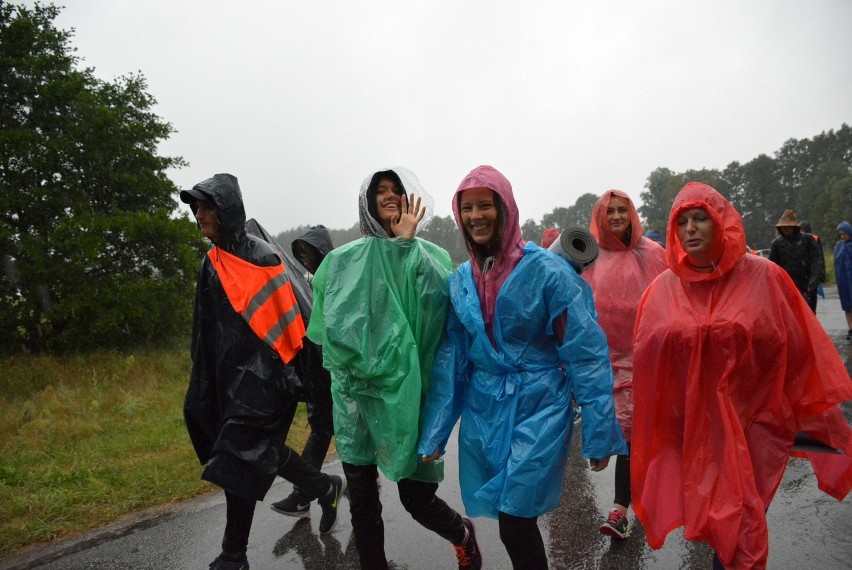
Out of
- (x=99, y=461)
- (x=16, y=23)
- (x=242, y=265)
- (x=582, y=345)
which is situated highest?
(x=16, y=23)

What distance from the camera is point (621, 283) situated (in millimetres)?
3301

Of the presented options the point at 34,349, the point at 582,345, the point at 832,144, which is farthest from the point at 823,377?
the point at 832,144

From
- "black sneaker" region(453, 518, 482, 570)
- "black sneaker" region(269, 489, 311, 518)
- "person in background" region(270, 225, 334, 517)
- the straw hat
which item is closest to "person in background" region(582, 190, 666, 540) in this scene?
"black sneaker" region(453, 518, 482, 570)

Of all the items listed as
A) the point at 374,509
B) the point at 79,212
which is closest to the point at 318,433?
the point at 374,509

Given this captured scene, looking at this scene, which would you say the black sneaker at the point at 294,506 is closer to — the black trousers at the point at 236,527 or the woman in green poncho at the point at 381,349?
the black trousers at the point at 236,527

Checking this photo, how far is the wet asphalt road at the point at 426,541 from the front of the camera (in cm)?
268

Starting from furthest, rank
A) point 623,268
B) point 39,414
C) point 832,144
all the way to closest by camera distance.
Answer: point 832,144 < point 39,414 < point 623,268

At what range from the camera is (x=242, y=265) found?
2.75 m

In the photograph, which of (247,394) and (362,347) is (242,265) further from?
(362,347)

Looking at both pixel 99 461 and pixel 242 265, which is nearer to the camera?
pixel 242 265

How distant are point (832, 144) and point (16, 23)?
6002cm

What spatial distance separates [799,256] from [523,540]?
7.19 meters

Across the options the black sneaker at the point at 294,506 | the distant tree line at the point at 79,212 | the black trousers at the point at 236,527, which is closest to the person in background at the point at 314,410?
the black sneaker at the point at 294,506

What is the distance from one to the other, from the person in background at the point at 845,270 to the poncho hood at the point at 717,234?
735cm
